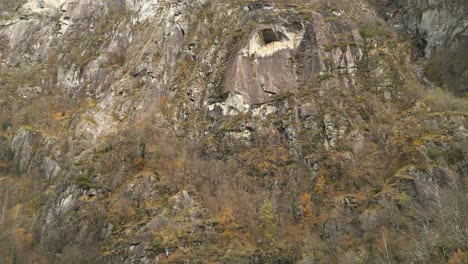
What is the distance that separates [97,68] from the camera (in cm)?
8362

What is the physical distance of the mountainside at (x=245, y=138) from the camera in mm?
45750

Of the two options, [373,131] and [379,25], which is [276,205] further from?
[379,25]

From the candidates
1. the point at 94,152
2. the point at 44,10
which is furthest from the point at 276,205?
the point at 44,10

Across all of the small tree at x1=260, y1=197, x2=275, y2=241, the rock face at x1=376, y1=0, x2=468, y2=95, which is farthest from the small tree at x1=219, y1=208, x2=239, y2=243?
the rock face at x1=376, y1=0, x2=468, y2=95

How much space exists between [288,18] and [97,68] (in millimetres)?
38346

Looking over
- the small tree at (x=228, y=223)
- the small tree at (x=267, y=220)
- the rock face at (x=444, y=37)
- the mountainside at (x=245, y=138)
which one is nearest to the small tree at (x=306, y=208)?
the mountainside at (x=245, y=138)

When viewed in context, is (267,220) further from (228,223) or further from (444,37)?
(444,37)

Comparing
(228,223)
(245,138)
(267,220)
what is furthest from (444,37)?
(228,223)

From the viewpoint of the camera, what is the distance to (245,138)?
201 ft

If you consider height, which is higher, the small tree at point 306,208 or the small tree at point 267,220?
the small tree at point 306,208

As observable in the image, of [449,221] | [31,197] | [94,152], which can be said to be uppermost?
[449,221]

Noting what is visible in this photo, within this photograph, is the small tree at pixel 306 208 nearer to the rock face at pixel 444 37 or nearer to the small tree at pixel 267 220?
the small tree at pixel 267 220

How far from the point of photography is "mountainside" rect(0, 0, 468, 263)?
45.8 m

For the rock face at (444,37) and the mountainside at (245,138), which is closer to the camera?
the mountainside at (245,138)
